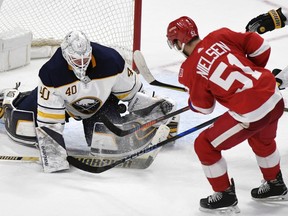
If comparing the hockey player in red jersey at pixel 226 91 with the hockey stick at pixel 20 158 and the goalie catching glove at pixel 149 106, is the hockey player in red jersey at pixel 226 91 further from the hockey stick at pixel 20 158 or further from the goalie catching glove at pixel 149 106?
the hockey stick at pixel 20 158

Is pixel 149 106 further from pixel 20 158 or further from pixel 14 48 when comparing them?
pixel 14 48

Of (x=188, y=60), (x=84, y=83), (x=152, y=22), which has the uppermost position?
(x=188, y=60)

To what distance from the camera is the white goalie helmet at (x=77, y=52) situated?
11.4 feet

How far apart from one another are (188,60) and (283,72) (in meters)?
0.88

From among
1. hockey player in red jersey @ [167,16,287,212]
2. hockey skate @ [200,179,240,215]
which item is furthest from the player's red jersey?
hockey skate @ [200,179,240,215]

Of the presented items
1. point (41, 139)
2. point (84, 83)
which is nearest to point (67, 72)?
point (84, 83)

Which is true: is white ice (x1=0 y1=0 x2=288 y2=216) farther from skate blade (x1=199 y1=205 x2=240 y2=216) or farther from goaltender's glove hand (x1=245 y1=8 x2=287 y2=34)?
goaltender's glove hand (x1=245 y1=8 x2=287 y2=34)

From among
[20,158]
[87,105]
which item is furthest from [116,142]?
[20,158]

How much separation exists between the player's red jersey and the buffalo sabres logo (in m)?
0.70

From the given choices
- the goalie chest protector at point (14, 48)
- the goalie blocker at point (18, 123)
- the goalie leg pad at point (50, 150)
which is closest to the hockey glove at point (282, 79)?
the goalie leg pad at point (50, 150)

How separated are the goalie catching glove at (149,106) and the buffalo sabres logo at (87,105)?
23cm

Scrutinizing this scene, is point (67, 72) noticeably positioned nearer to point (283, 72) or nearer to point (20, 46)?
point (283, 72)

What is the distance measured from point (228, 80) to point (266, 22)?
1103 millimetres

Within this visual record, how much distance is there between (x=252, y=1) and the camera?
617cm
